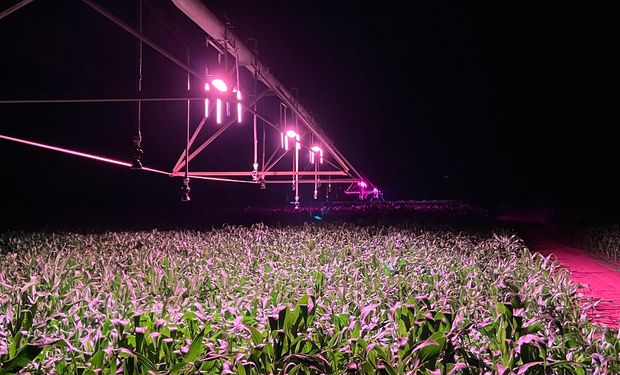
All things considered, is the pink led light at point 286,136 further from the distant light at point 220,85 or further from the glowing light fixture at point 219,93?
the distant light at point 220,85

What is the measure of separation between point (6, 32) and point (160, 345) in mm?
17355

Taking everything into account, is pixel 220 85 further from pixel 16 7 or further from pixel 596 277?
pixel 596 277

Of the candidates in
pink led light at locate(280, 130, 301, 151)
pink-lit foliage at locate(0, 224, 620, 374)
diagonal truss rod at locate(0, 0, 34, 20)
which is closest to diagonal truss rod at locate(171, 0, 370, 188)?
diagonal truss rod at locate(0, 0, 34, 20)

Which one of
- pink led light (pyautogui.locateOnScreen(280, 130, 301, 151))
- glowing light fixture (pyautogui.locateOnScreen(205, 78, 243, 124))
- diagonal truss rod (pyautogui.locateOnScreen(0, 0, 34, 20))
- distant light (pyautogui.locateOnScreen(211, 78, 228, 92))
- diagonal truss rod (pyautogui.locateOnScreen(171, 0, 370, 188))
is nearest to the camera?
diagonal truss rod (pyautogui.locateOnScreen(0, 0, 34, 20))

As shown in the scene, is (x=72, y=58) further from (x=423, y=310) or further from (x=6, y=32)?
(x=423, y=310)

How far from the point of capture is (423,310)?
2557 mm

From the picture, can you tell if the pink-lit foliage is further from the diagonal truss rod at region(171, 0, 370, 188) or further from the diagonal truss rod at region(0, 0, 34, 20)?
the diagonal truss rod at region(171, 0, 370, 188)

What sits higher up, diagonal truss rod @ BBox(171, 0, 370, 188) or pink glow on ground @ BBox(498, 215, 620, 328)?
diagonal truss rod @ BBox(171, 0, 370, 188)

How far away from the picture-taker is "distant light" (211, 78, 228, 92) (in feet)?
14.4

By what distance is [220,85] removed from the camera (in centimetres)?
443

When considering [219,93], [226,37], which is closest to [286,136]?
[219,93]

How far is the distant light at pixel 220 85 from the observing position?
4391 mm

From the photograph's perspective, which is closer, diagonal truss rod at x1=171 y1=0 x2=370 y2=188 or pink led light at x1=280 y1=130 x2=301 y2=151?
diagonal truss rod at x1=171 y1=0 x2=370 y2=188

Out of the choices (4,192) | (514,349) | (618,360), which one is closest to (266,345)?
(514,349)
